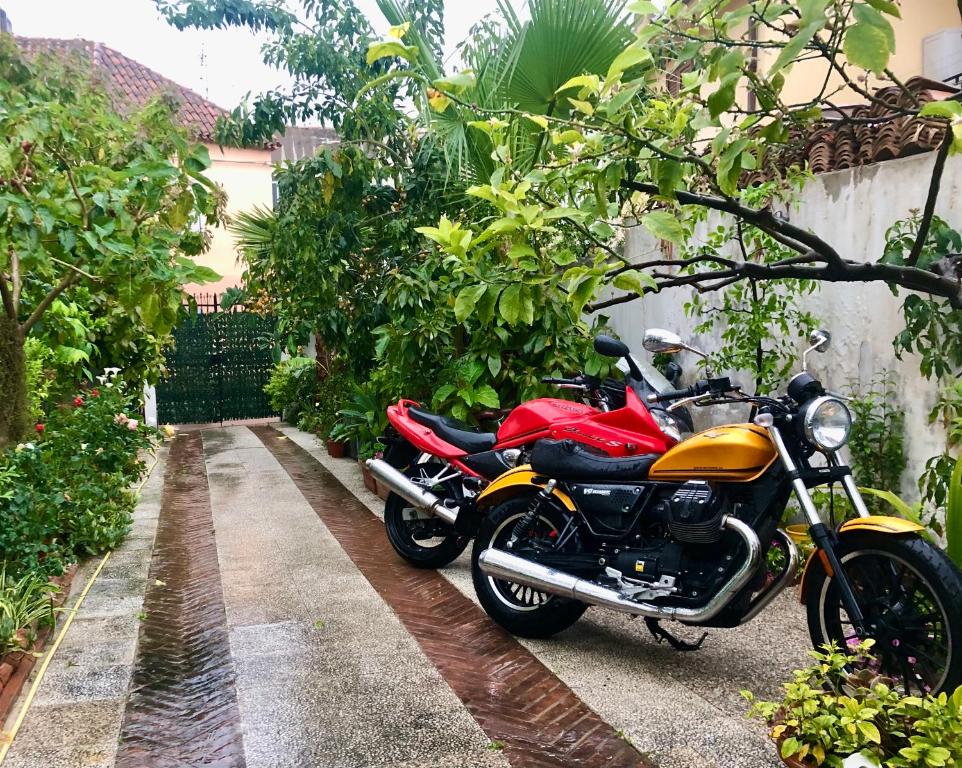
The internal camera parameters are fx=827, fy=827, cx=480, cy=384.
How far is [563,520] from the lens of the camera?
433 centimetres

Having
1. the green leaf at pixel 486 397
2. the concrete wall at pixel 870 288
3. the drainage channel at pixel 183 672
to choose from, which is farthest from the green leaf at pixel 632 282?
the green leaf at pixel 486 397

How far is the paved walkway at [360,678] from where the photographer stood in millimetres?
3285

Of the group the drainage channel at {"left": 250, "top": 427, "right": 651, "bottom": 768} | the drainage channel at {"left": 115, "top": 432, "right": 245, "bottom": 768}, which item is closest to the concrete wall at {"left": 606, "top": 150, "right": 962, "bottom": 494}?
the drainage channel at {"left": 250, "top": 427, "right": 651, "bottom": 768}

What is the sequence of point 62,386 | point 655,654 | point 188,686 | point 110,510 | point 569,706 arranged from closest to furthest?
point 569,706 < point 188,686 < point 655,654 < point 110,510 < point 62,386

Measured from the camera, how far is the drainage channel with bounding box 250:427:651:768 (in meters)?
3.26

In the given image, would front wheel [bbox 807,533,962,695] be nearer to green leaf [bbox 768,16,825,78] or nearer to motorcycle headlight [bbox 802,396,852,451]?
motorcycle headlight [bbox 802,396,852,451]

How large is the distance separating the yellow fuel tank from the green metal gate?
12.3 metres

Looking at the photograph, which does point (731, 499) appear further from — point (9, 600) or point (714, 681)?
point (9, 600)

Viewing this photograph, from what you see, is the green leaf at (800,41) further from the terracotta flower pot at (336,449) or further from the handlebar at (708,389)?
the terracotta flower pot at (336,449)

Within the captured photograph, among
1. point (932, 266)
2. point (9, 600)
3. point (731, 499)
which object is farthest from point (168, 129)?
point (932, 266)

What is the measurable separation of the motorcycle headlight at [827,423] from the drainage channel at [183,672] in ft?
8.47

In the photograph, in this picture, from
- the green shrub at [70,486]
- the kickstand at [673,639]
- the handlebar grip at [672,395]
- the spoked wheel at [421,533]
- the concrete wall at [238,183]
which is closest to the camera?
the handlebar grip at [672,395]

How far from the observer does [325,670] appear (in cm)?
404

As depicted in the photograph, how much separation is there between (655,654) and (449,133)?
4.27 metres
